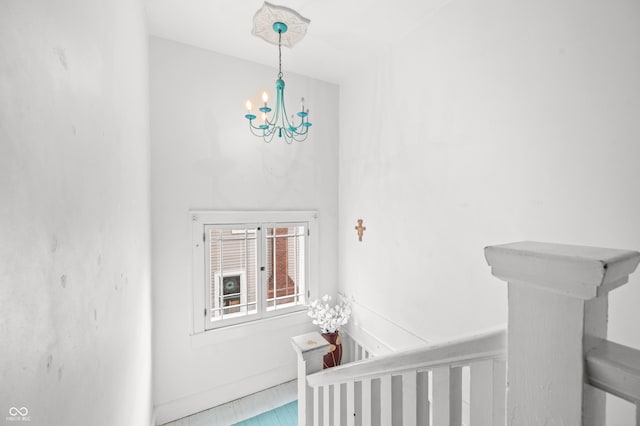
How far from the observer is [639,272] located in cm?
112

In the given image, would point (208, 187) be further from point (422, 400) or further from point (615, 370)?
point (615, 370)

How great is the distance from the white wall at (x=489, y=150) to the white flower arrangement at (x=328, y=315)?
14.0 inches

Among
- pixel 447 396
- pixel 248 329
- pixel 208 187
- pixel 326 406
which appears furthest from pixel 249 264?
pixel 447 396

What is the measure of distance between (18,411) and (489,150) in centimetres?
203

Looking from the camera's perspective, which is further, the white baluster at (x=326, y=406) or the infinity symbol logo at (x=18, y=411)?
the white baluster at (x=326, y=406)

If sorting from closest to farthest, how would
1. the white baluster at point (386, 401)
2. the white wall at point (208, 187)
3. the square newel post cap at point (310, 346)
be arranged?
the white baluster at point (386, 401)
the square newel post cap at point (310, 346)
the white wall at point (208, 187)

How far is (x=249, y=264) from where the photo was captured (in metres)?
2.80

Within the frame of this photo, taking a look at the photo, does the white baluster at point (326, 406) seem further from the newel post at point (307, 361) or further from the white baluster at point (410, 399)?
the white baluster at point (410, 399)

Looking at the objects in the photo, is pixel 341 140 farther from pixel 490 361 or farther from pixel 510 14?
pixel 490 361

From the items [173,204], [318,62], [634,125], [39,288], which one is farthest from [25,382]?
[318,62]

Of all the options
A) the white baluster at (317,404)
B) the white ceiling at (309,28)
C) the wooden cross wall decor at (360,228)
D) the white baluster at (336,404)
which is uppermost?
the white ceiling at (309,28)

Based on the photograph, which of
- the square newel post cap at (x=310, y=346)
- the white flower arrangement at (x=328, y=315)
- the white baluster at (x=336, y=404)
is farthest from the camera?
the white flower arrangement at (x=328, y=315)

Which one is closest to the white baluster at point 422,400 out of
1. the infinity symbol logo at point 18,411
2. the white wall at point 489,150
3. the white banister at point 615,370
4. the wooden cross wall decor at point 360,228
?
the white banister at point 615,370

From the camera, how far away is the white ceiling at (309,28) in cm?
198
